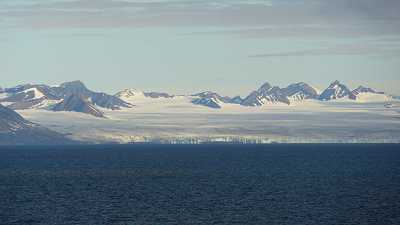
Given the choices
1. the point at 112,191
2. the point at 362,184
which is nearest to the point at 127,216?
the point at 112,191

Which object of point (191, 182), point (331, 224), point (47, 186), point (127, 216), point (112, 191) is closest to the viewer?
point (331, 224)

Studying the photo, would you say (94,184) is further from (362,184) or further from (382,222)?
(382,222)

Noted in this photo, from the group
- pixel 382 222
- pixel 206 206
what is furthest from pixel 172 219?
pixel 382 222

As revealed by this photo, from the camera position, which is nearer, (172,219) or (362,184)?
(172,219)

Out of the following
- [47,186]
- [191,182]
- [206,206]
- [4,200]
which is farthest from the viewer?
[191,182]

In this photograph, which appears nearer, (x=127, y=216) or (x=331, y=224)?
(x=331, y=224)

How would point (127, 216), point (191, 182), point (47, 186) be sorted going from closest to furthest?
1. point (127, 216)
2. point (47, 186)
3. point (191, 182)

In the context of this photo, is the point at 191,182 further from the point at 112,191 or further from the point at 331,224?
the point at 331,224

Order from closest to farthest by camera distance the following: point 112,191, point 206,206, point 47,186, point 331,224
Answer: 1. point 331,224
2. point 206,206
3. point 112,191
4. point 47,186
